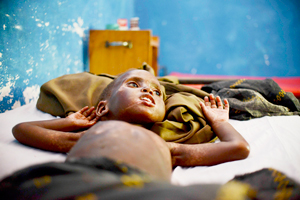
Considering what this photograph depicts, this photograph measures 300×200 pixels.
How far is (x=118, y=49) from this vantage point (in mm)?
2521

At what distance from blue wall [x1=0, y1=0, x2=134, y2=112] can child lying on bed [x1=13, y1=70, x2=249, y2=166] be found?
60 centimetres

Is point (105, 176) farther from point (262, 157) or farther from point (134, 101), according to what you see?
point (262, 157)

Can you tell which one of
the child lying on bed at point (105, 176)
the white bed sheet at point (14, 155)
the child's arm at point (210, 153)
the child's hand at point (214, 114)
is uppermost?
the child lying on bed at point (105, 176)

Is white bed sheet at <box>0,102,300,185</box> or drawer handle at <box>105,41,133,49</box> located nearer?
white bed sheet at <box>0,102,300,185</box>

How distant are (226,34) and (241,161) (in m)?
3.80

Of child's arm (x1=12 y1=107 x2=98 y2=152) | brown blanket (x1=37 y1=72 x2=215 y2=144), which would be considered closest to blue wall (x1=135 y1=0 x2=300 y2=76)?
brown blanket (x1=37 y1=72 x2=215 y2=144)

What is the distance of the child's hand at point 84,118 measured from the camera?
1087 mm

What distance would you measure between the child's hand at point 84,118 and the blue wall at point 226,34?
344cm

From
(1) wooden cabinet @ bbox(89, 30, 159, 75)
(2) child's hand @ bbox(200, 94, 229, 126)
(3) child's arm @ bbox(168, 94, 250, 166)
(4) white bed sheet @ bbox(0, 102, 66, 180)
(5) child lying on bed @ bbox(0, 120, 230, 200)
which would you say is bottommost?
(4) white bed sheet @ bbox(0, 102, 66, 180)

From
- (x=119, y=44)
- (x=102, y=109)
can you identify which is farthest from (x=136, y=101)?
(x=119, y=44)

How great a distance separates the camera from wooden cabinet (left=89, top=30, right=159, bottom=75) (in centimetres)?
248

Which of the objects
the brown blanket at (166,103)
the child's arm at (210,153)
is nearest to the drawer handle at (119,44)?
the brown blanket at (166,103)

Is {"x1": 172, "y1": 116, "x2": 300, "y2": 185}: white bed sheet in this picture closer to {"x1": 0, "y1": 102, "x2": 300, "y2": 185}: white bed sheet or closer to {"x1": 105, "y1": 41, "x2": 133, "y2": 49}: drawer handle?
{"x1": 0, "y1": 102, "x2": 300, "y2": 185}: white bed sheet

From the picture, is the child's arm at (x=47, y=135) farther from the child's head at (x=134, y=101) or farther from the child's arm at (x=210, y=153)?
the child's arm at (x=210, y=153)
